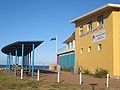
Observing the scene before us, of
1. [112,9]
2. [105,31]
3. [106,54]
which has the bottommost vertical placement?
[106,54]

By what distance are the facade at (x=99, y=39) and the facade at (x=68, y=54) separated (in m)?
2.45

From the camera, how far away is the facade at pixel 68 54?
43.5 m

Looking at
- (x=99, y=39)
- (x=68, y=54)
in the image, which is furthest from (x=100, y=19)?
(x=68, y=54)

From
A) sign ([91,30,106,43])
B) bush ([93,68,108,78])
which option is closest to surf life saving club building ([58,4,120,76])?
sign ([91,30,106,43])

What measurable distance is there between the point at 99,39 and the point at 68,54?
40.6ft

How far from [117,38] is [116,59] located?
84.8 inches

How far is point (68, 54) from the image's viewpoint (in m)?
45.6

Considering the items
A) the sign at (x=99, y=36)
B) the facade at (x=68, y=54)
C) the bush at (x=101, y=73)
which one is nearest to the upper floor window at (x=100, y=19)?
the sign at (x=99, y=36)

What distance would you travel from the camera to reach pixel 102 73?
30688mm

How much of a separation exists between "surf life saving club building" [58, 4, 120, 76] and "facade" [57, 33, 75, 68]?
130cm

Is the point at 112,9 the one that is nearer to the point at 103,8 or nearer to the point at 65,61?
the point at 103,8

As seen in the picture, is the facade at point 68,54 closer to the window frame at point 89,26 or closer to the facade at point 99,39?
the facade at point 99,39

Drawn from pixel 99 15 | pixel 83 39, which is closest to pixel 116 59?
pixel 99 15

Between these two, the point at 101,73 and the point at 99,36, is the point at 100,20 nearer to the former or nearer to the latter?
the point at 99,36
